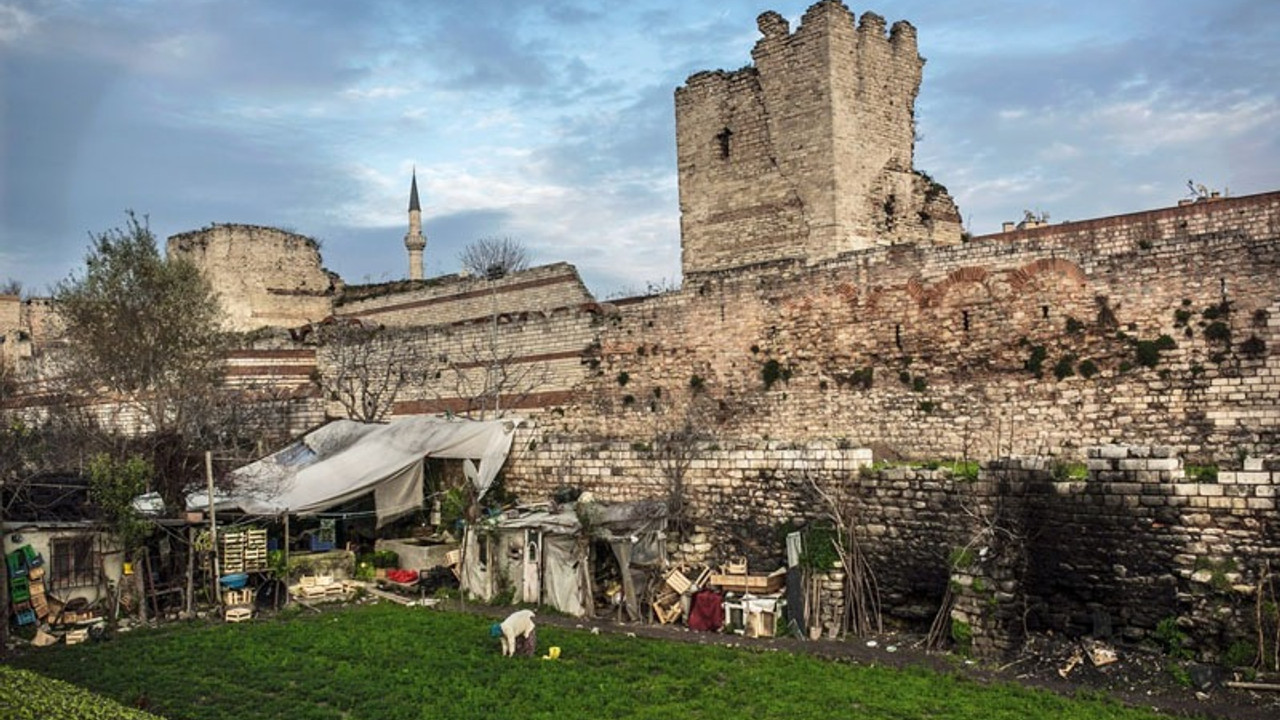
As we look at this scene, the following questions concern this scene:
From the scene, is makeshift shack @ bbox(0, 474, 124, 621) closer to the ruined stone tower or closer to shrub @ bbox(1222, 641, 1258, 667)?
the ruined stone tower

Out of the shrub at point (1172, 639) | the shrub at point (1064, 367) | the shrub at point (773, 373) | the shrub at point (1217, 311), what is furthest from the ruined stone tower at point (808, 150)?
the shrub at point (1172, 639)

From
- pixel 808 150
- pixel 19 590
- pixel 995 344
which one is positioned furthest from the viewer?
pixel 808 150

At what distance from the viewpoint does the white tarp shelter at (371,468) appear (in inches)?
608

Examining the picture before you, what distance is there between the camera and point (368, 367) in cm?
2586

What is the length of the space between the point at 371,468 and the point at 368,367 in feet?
31.0

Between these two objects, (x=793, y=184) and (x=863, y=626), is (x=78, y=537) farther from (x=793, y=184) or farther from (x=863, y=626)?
(x=793, y=184)

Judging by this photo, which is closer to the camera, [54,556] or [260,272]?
[54,556]

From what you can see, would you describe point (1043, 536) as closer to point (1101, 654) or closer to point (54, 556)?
point (1101, 654)

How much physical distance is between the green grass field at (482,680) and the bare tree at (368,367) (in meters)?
12.5

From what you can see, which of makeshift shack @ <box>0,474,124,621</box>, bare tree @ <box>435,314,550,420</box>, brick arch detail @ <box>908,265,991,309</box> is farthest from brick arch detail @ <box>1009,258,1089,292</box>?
makeshift shack @ <box>0,474,124,621</box>

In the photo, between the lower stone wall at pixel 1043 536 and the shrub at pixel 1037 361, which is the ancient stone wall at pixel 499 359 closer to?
the lower stone wall at pixel 1043 536

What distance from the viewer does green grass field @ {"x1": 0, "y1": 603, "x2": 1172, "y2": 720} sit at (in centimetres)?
877

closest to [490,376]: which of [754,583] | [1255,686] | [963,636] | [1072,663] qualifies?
[754,583]

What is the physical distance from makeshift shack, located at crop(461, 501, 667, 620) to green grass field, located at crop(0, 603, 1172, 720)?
131 cm
